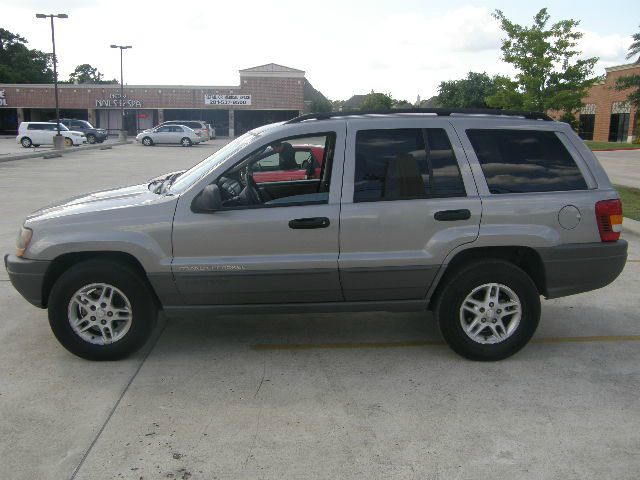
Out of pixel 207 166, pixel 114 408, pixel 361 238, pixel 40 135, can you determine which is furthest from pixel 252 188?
pixel 40 135

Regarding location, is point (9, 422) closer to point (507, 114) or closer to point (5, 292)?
point (5, 292)

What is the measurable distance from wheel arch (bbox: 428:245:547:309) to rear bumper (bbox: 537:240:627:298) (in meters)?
0.06

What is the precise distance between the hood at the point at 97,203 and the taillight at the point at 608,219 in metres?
3.37

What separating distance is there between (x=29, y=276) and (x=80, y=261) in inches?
14.7

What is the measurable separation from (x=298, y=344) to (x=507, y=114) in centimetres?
254

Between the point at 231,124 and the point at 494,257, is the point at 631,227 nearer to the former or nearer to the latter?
the point at 494,257

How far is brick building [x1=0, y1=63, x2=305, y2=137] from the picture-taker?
192 ft

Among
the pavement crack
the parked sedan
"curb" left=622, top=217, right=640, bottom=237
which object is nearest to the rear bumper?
the pavement crack

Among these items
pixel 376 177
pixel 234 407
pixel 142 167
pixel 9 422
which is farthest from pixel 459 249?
pixel 142 167

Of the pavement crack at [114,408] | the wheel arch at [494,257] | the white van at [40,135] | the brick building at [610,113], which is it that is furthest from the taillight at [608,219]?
the brick building at [610,113]

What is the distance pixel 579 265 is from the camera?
4.53 m

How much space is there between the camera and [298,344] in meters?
4.94

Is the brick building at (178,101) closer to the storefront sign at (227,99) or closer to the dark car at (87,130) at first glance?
the storefront sign at (227,99)

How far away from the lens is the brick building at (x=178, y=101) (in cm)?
5852
